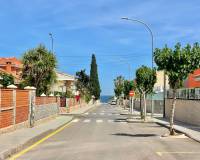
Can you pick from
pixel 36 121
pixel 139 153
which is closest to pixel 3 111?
pixel 139 153

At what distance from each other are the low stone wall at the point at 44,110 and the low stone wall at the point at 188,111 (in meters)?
10.4

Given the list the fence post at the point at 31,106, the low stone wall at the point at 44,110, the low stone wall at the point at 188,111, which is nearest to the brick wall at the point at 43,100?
the low stone wall at the point at 44,110

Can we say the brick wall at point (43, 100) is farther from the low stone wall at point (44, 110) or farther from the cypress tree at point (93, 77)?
the cypress tree at point (93, 77)

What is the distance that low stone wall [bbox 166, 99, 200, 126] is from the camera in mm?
36328

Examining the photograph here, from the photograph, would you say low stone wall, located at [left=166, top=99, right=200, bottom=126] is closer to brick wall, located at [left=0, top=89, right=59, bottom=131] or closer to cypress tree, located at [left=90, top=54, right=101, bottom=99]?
brick wall, located at [left=0, top=89, right=59, bottom=131]

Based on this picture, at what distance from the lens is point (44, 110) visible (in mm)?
37312

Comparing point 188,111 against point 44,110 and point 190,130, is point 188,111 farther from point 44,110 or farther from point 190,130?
point 44,110

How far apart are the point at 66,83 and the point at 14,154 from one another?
348 feet

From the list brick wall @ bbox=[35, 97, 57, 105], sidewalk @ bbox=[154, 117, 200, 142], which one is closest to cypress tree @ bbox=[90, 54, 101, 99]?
brick wall @ bbox=[35, 97, 57, 105]

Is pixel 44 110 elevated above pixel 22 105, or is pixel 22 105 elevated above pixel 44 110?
pixel 22 105

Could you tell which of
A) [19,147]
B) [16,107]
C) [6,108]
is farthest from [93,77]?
[19,147]

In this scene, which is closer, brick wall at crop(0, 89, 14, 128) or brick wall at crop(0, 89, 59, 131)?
brick wall at crop(0, 89, 14, 128)

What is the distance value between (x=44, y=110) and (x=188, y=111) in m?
10.7

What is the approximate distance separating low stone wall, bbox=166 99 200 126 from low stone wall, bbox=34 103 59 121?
10373 mm
